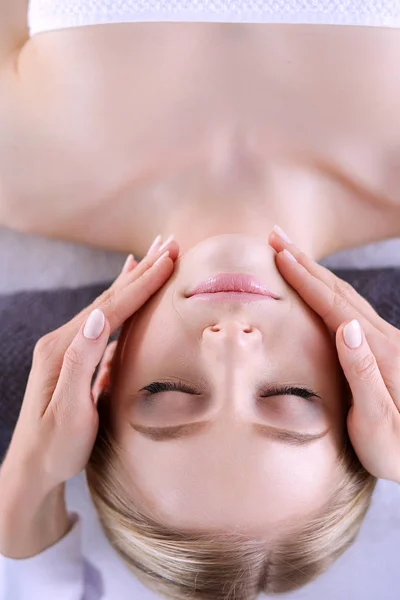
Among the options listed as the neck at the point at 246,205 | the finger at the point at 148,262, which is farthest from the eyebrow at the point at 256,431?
the neck at the point at 246,205

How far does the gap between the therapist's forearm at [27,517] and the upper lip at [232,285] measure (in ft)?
1.27

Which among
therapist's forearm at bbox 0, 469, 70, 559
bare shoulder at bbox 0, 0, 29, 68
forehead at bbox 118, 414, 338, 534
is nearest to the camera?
forehead at bbox 118, 414, 338, 534

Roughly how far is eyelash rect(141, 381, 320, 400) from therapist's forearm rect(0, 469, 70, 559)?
0.88ft

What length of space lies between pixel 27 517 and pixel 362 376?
0.55 meters

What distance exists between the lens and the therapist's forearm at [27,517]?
3.40ft

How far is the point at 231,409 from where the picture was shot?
84cm

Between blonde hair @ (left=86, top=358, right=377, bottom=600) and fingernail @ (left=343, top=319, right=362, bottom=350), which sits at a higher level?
fingernail @ (left=343, top=319, right=362, bottom=350)

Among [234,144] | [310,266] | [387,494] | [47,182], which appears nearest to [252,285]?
[310,266]

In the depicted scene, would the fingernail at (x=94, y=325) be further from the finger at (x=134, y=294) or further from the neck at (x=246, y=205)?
the neck at (x=246, y=205)

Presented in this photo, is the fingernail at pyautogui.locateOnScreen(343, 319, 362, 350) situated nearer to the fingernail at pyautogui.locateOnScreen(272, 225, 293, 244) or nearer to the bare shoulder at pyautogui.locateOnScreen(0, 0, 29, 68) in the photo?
the fingernail at pyautogui.locateOnScreen(272, 225, 293, 244)

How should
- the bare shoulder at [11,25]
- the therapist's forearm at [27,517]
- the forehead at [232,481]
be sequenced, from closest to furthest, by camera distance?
the forehead at [232,481] < the therapist's forearm at [27,517] < the bare shoulder at [11,25]

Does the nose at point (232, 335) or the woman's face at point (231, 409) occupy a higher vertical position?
the nose at point (232, 335)

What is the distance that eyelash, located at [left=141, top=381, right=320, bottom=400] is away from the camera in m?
0.87

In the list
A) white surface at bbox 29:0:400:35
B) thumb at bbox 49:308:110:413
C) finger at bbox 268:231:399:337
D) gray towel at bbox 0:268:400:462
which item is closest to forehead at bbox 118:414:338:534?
thumb at bbox 49:308:110:413
